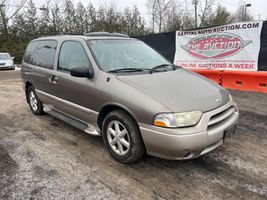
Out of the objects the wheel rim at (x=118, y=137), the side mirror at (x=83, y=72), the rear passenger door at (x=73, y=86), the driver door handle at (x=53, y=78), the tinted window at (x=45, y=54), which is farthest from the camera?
the tinted window at (x=45, y=54)

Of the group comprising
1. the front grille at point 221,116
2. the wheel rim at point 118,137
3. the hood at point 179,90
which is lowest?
the wheel rim at point 118,137

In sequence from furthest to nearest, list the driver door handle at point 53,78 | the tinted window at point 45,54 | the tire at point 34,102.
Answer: the tire at point 34,102 → the tinted window at point 45,54 → the driver door handle at point 53,78

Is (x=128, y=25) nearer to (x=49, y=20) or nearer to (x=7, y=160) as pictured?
(x=49, y=20)

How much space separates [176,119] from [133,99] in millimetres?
592

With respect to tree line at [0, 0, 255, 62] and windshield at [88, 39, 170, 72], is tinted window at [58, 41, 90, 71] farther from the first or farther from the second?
tree line at [0, 0, 255, 62]

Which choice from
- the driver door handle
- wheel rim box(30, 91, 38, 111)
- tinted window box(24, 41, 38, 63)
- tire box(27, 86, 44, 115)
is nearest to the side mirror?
the driver door handle

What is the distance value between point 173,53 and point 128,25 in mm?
19694

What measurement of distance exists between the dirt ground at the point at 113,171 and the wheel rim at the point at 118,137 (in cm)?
21

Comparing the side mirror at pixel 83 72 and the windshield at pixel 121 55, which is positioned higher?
the windshield at pixel 121 55

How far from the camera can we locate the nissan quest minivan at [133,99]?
Result: 2.89 metres

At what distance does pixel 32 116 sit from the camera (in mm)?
5730

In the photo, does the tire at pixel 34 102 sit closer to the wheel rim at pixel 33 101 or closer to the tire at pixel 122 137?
the wheel rim at pixel 33 101

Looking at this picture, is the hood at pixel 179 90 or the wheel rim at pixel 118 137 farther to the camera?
the wheel rim at pixel 118 137

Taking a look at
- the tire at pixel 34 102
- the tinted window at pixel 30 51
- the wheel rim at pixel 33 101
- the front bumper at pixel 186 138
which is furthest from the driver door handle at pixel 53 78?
the front bumper at pixel 186 138
